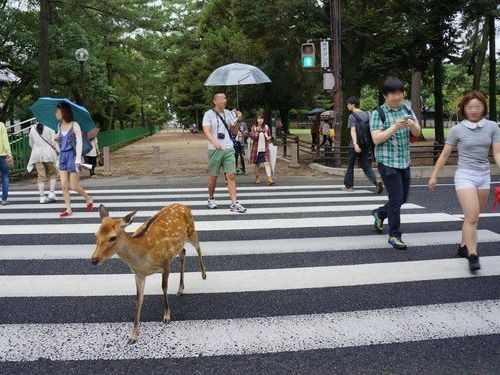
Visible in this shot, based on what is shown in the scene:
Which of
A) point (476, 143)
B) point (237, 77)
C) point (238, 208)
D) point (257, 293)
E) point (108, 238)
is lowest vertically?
point (257, 293)

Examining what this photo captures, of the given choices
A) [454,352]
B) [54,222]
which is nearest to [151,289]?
[454,352]

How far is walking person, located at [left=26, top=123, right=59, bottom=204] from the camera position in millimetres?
9352

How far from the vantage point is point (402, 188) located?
210 inches

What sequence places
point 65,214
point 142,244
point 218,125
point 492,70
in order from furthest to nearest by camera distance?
point 492,70 → point 65,214 → point 218,125 → point 142,244

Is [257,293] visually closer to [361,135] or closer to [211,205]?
[211,205]

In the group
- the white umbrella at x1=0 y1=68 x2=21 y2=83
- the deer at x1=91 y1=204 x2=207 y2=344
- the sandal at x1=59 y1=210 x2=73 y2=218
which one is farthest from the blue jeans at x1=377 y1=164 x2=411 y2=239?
the white umbrella at x1=0 y1=68 x2=21 y2=83

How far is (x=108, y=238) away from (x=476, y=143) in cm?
359

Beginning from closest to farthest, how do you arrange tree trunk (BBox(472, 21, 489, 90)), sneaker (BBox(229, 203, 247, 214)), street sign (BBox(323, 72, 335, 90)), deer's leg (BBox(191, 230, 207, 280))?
deer's leg (BBox(191, 230, 207, 280)) → sneaker (BBox(229, 203, 247, 214)) → street sign (BBox(323, 72, 335, 90)) → tree trunk (BBox(472, 21, 489, 90))

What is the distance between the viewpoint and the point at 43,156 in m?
9.37

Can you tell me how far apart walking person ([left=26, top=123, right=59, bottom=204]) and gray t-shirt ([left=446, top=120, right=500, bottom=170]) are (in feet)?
25.1

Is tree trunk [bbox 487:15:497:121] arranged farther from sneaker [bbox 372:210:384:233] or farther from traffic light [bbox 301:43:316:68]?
sneaker [bbox 372:210:384:233]

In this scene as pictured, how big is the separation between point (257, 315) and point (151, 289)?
3.75 feet

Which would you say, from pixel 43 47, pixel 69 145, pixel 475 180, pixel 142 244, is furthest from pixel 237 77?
pixel 142 244

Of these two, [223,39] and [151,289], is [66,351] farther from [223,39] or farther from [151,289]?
[223,39]
